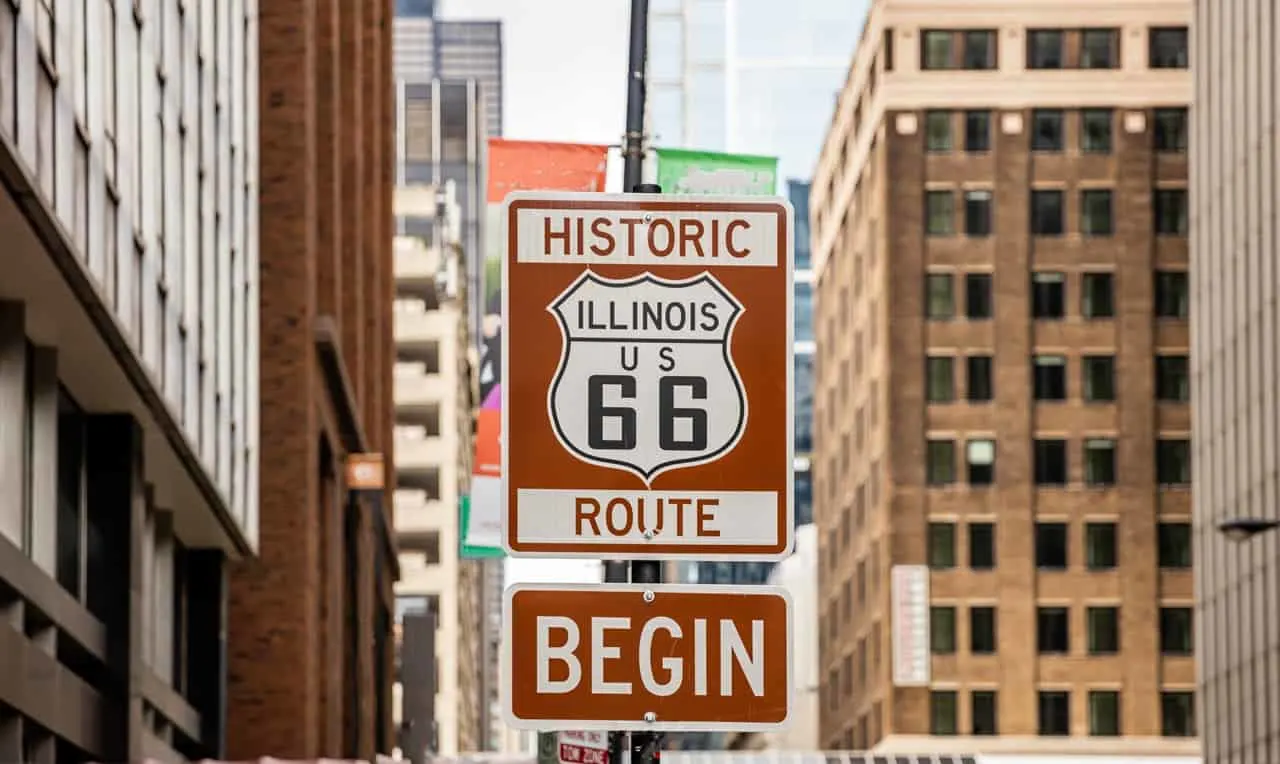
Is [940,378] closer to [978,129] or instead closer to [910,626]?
[978,129]

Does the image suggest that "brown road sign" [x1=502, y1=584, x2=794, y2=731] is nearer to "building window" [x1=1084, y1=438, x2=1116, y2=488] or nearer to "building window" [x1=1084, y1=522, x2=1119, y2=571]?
"building window" [x1=1084, y1=522, x2=1119, y2=571]

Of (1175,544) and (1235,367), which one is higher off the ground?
(1235,367)

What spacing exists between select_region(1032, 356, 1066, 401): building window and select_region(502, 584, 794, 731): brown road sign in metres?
A: 98.6

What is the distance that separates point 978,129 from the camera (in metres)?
106

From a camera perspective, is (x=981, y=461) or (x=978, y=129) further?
(x=978, y=129)

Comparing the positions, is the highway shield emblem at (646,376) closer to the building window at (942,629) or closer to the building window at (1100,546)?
the building window at (942,629)

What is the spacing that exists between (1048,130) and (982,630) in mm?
19228

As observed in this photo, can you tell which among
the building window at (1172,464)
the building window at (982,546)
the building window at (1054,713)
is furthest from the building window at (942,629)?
the building window at (1172,464)

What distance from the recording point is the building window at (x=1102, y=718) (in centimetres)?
10369

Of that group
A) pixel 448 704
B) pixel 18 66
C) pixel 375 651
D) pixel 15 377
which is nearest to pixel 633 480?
pixel 18 66

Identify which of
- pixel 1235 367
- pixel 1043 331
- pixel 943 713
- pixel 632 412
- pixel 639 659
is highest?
pixel 1043 331

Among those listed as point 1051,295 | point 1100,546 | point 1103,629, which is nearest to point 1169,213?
point 1051,295

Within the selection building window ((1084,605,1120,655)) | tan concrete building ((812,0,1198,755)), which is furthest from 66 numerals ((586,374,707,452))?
building window ((1084,605,1120,655))

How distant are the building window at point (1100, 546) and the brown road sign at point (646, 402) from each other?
322ft
